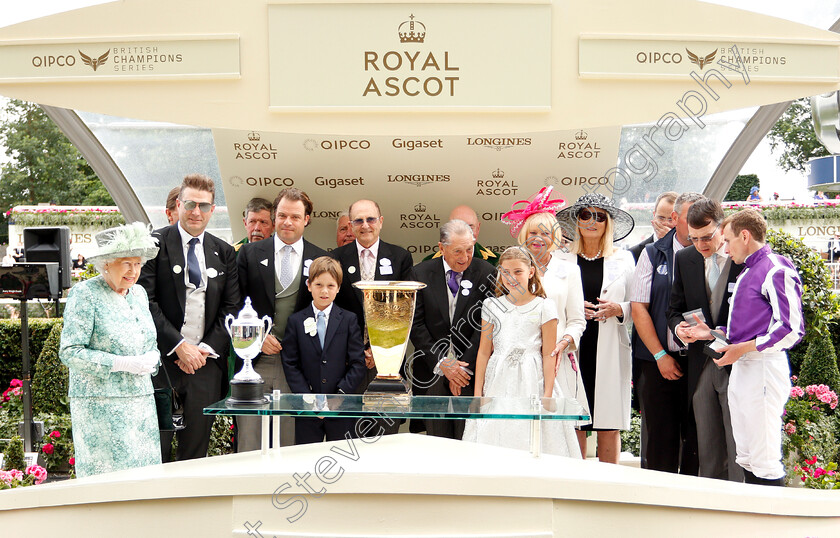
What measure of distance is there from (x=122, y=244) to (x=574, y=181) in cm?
303

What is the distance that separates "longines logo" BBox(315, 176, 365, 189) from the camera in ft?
18.2

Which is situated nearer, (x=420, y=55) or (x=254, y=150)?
(x=420, y=55)

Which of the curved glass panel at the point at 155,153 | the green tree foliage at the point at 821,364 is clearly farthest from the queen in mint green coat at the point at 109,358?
the green tree foliage at the point at 821,364

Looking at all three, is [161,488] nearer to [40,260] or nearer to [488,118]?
[488,118]

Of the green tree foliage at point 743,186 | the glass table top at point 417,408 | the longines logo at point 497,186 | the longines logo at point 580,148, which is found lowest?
the glass table top at point 417,408

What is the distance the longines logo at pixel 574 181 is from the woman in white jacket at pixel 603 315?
0.70 meters

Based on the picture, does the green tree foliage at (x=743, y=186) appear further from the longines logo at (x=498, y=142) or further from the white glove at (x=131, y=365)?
the white glove at (x=131, y=365)

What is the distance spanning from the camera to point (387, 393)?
11.0 feet

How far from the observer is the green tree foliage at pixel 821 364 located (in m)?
6.38

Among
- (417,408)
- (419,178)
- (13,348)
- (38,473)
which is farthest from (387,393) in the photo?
(13,348)

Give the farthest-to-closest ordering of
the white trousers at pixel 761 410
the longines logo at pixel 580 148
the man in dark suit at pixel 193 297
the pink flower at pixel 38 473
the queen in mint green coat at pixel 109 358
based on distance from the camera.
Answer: the pink flower at pixel 38 473
the longines logo at pixel 580 148
the man in dark suit at pixel 193 297
the white trousers at pixel 761 410
the queen in mint green coat at pixel 109 358

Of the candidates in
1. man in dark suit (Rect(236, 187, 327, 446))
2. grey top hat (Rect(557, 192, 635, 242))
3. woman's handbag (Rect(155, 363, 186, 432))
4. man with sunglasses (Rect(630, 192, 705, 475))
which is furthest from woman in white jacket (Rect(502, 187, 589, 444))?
woman's handbag (Rect(155, 363, 186, 432))

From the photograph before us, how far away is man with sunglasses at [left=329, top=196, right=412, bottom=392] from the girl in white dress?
0.79 metres

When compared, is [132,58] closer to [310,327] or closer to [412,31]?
[412,31]
